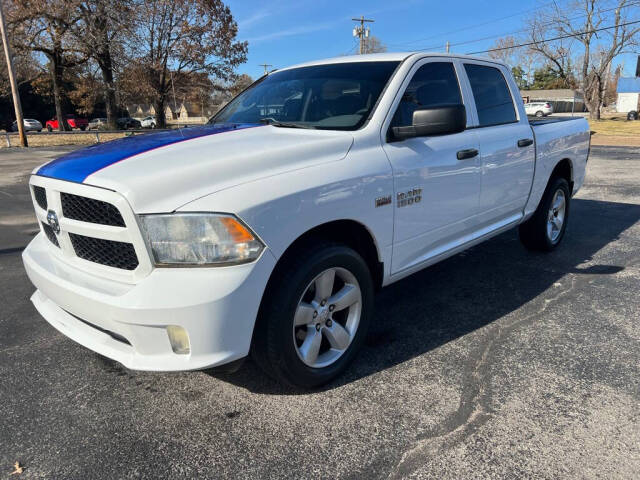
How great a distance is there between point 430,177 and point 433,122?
16.0 inches

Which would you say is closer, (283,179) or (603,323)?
(283,179)

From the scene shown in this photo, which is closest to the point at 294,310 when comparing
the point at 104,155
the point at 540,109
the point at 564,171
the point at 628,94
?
the point at 104,155

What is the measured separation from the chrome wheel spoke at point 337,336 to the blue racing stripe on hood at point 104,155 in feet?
4.54

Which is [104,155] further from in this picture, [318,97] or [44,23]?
[44,23]

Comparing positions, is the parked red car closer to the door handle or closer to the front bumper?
the door handle

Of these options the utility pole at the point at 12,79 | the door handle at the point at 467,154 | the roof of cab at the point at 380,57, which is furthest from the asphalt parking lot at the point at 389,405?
the utility pole at the point at 12,79

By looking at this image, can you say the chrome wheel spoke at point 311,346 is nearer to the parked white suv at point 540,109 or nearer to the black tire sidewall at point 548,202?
the black tire sidewall at point 548,202

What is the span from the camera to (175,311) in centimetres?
208

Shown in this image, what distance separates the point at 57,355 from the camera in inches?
124

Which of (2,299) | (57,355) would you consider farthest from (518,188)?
(2,299)

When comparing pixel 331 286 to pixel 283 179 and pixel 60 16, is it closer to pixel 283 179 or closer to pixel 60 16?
pixel 283 179

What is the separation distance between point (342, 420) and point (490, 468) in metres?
0.73

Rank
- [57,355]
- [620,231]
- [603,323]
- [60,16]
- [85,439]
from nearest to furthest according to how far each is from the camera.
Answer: [85,439] → [57,355] → [603,323] → [620,231] → [60,16]

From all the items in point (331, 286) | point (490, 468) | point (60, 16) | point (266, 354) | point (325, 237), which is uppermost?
point (60, 16)
